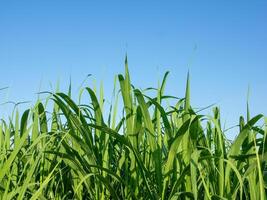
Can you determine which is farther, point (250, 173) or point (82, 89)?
point (82, 89)

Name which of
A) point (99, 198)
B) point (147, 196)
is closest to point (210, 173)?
point (147, 196)

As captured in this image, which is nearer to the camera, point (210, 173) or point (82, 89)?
point (210, 173)

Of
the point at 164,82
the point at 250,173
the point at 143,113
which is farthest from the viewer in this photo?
the point at 164,82

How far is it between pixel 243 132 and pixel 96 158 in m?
0.46

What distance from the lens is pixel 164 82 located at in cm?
157

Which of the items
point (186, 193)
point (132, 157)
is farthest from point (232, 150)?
point (132, 157)

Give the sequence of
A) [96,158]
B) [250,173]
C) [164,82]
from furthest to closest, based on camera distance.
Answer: [164,82]
[96,158]
[250,173]

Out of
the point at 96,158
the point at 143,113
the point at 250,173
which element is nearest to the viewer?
the point at 250,173

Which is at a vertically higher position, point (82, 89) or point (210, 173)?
point (82, 89)

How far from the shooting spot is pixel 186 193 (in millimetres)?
1188

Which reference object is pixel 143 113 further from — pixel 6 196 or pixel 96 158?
pixel 6 196

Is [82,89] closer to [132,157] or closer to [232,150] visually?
[132,157]

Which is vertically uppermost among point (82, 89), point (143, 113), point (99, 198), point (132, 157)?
point (82, 89)

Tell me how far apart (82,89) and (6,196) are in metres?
0.48
